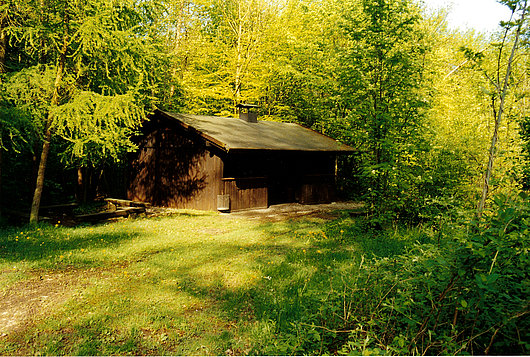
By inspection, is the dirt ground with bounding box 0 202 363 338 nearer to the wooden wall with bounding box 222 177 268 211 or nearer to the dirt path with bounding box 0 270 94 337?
the dirt path with bounding box 0 270 94 337

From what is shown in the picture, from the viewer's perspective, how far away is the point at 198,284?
6.41 meters

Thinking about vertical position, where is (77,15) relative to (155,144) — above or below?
above

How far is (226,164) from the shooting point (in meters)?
16.1

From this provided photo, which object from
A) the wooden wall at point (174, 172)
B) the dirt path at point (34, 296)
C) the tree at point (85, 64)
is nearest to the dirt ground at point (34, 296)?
the dirt path at point (34, 296)

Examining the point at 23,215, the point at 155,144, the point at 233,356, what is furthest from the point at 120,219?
the point at 233,356

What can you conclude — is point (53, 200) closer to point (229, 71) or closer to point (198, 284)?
point (229, 71)

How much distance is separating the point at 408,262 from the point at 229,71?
2167 cm

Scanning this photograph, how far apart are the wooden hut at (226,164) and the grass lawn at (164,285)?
512cm

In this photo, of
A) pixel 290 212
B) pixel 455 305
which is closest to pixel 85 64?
pixel 290 212

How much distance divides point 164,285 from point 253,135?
11.7m

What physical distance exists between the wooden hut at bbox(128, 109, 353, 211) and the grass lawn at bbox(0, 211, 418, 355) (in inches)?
202

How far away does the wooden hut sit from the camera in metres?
15.8

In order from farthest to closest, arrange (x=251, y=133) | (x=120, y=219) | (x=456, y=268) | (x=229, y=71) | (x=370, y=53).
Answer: (x=229, y=71), (x=251, y=133), (x=120, y=219), (x=370, y=53), (x=456, y=268)

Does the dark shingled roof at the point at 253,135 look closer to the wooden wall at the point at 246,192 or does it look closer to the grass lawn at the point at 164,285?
the wooden wall at the point at 246,192
